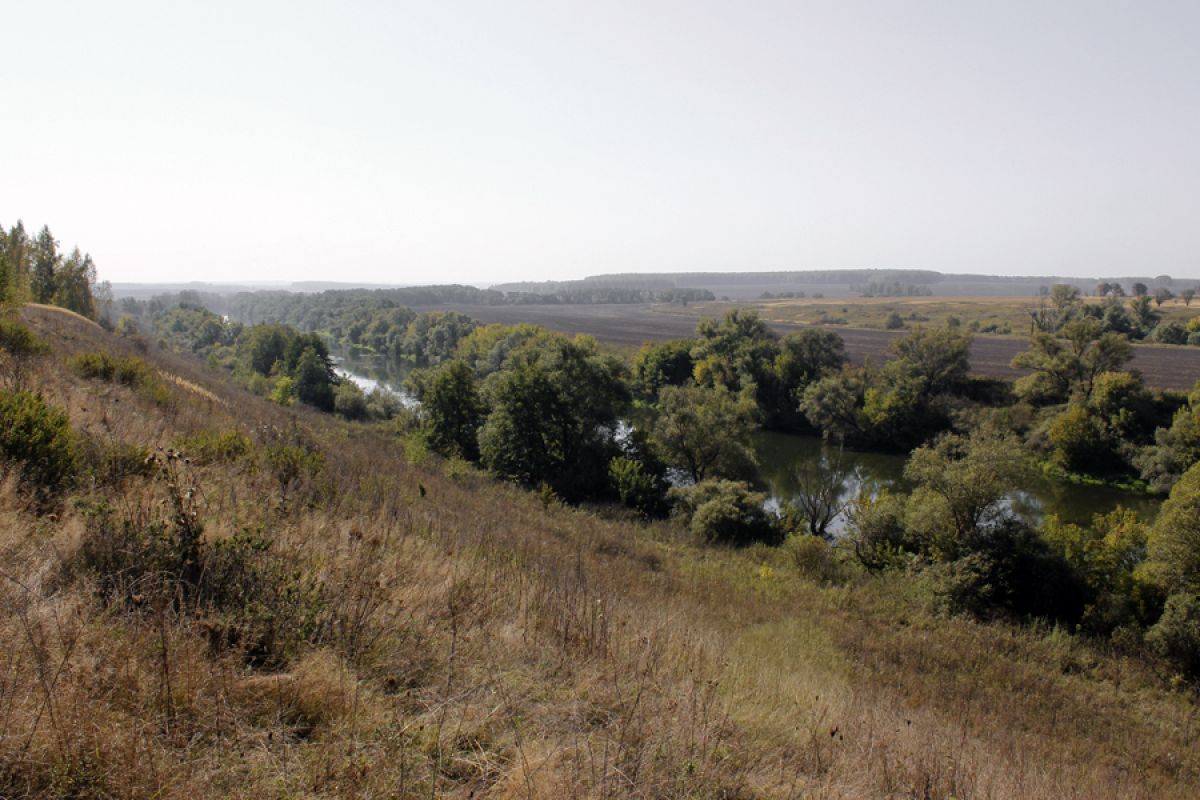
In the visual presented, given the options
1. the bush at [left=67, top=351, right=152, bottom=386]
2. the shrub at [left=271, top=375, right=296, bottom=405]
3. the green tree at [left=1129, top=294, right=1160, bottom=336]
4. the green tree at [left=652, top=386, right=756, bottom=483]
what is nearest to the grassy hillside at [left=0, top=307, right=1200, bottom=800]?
the bush at [left=67, top=351, right=152, bottom=386]

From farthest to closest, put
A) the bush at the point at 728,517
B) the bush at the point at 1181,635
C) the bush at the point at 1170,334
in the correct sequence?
the bush at the point at 1170,334 → the bush at the point at 728,517 → the bush at the point at 1181,635

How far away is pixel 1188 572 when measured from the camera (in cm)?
1411

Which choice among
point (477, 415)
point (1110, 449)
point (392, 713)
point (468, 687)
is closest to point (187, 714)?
point (392, 713)

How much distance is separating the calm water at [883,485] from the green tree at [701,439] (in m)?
2.91

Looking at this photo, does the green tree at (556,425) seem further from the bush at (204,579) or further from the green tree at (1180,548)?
the bush at (204,579)

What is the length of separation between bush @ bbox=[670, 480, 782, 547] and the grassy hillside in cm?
1183

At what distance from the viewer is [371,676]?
3.94 meters

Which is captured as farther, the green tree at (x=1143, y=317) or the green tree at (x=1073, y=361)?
the green tree at (x=1143, y=317)

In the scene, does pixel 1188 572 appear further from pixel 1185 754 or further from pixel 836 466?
pixel 836 466

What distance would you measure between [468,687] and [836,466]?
32605mm

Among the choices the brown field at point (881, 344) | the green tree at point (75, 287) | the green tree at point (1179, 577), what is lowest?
the green tree at point (1179, 577)

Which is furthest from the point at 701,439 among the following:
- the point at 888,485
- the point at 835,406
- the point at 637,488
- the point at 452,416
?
the point at 835,406

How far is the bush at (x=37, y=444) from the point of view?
18.5 ft

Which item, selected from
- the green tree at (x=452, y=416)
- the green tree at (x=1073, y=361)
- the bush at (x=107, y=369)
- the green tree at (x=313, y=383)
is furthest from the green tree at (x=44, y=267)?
the green tree at (x=1073, y=361)
